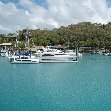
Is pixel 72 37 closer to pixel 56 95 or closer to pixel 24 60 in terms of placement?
pixel 24 60

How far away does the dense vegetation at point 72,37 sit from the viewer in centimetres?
15400

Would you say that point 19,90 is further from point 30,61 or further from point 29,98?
point 30,61

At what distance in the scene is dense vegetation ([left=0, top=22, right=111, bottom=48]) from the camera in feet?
505

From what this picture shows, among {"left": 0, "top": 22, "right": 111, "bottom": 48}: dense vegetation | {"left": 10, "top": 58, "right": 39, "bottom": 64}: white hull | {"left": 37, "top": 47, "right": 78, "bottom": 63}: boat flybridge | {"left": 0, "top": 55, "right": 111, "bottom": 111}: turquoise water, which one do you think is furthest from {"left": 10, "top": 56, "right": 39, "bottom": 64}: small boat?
{"left": 0, "top": 22, "right": 111, "bottom": 48}: dense vegetation

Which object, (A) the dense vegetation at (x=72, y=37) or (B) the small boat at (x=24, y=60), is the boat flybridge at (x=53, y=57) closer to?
(B) the small boat at (x=24, y=60)

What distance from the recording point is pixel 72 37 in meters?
159

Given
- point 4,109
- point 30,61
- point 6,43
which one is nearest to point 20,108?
point 4,109

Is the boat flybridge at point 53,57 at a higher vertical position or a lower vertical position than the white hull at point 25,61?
higher

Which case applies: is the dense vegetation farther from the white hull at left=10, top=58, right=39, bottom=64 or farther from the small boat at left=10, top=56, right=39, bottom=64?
the white hull at left=10, top=58, right=39, bottom=64

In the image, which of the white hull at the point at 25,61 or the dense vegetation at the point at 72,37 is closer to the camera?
the white hull at the point at 25,61

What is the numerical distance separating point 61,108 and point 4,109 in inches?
219

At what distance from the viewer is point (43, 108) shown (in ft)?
105

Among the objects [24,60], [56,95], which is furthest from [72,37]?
[56,95]

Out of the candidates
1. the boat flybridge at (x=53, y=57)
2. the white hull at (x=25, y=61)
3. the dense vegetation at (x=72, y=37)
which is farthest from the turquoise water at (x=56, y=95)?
the dense vegetation at (x=72, y=37)
